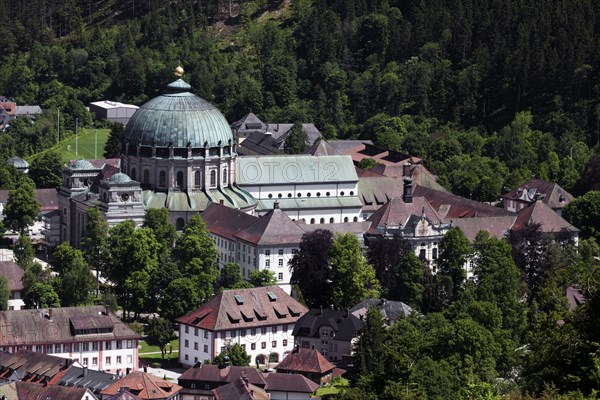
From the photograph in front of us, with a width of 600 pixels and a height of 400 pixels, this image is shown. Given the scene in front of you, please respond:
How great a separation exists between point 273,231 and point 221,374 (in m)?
28.8

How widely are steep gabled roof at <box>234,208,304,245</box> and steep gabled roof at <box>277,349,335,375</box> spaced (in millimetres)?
22944

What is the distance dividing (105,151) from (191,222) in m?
47.4

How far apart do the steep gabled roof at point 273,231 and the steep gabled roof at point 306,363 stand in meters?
22.9

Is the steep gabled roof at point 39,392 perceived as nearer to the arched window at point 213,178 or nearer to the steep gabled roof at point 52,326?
the steep gabled roof at point 52,326

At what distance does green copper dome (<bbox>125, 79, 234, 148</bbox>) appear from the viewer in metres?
160

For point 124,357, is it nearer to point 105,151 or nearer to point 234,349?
point 234,349

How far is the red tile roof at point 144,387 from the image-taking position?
114 m

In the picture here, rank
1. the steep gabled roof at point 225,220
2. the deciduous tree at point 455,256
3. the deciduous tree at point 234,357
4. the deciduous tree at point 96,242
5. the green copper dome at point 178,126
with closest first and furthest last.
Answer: the deciduous tree at point 234,357
the deciduous tree at point 455,256
the deciduous tree at point 96,242
the steep gabled roof at point 225,220
the green copper dome at point 178,126

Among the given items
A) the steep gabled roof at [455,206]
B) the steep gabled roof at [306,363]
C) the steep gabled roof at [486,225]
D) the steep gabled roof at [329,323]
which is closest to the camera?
the steep gabled roof at [306,363]

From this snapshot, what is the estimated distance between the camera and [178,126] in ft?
525

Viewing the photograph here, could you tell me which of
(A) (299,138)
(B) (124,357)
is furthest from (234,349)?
(A) (299,138)

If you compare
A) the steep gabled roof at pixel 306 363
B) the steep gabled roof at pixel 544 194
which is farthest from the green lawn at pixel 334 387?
the steep gabled roof at pixel 544 194

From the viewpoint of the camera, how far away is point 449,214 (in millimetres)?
158750

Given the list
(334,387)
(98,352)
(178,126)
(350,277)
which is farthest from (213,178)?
(334,387)
